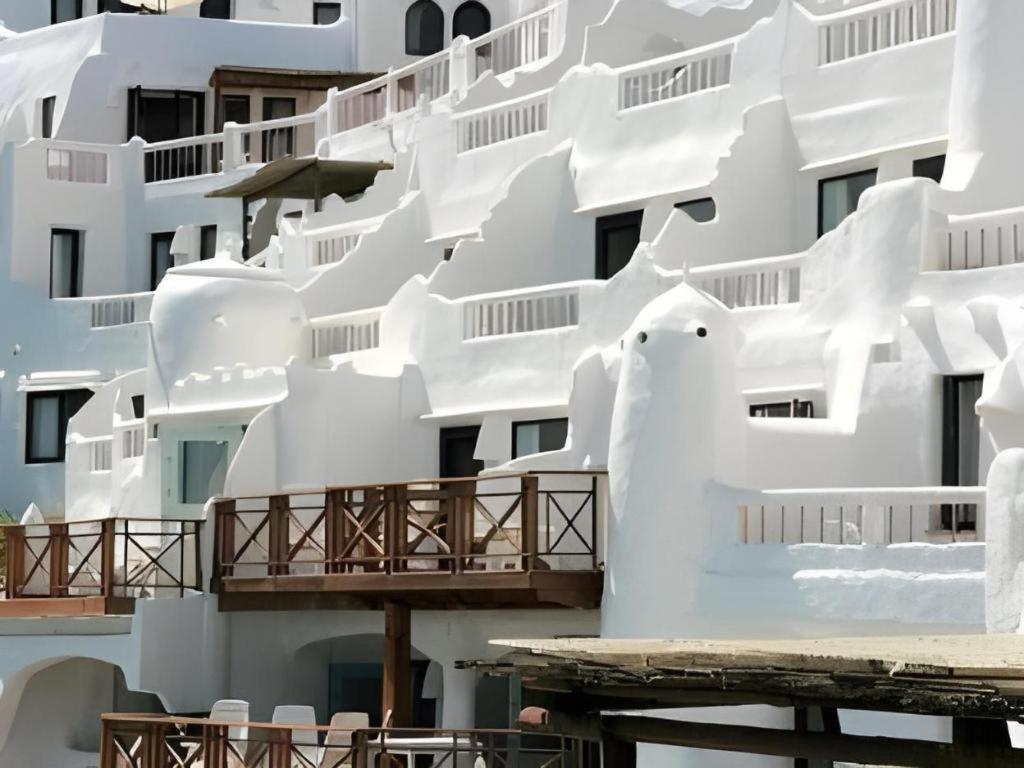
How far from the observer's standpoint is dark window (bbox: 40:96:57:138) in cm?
5031

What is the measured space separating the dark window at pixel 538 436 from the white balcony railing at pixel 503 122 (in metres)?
5.85

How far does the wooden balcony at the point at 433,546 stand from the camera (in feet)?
95.8

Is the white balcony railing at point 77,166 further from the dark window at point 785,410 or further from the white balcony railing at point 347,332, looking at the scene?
the dark window at point 785,410

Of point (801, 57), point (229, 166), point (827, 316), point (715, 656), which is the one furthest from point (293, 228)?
point (715, 656)

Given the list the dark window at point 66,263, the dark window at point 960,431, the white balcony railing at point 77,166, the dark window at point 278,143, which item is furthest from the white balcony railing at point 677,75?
the dark window at point 66,263

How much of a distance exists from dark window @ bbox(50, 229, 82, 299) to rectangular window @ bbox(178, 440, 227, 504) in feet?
33.8

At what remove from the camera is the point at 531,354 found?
111 ft

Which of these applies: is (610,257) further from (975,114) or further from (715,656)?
(715,656)

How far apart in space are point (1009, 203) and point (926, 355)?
2938 millimetres

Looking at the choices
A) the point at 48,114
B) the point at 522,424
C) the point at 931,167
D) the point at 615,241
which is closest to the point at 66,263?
the point at 48,114

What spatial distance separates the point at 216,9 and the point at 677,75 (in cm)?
2220

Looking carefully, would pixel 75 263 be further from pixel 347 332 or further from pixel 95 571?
pixel 95 571

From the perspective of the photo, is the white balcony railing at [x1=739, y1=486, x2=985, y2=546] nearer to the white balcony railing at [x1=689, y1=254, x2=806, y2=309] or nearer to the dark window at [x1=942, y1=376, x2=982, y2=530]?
the dark window at [x1=942, y1=376, x2=982, y2=530]

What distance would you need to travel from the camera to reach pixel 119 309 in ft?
145
